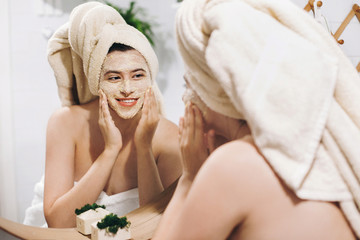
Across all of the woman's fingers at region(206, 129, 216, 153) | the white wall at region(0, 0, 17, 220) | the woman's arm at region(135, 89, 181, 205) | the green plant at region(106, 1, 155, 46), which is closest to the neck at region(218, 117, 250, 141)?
the woman's fingers at region(206, 129, 216, 153)

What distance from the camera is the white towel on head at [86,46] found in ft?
2.43

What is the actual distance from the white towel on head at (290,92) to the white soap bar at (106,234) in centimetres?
35

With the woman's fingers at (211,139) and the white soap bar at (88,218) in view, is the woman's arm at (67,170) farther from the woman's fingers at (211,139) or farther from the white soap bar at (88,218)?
the woman's fingers at (211,139)

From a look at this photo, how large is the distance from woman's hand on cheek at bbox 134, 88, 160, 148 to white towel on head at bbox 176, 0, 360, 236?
27 cm

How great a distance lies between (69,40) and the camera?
0.75 m

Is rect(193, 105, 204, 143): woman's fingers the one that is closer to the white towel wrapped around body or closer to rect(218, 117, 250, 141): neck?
rect(218, 117, 250, 141): neck

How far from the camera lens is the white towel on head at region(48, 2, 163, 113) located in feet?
2.43

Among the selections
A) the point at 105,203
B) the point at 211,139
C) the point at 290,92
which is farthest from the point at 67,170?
the point at 290,92

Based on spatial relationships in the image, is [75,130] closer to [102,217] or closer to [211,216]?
[102,217]

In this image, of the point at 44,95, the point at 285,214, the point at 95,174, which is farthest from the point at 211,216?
the point at 44,95

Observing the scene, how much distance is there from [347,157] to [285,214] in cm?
11

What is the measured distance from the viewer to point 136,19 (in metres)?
0.82

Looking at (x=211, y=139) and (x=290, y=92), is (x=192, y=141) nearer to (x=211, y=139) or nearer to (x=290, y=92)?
(x=211, y=139)

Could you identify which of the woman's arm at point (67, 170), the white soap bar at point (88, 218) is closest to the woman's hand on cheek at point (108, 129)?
the woman's arm at point (67, 170)
